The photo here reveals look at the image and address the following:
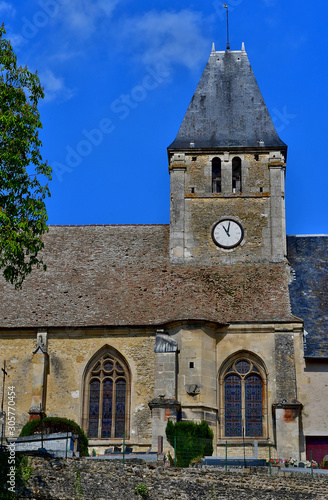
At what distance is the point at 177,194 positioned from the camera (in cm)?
3638

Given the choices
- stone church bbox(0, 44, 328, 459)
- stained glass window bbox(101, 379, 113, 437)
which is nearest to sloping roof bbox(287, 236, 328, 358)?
stone church bbox(0, 44, 328, 459)

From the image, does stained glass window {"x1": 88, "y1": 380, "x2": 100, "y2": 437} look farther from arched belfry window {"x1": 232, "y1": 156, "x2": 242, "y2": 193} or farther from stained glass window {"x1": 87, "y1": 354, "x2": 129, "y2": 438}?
arched belfry window {"x1": 232, "y1": 156, "x2": 242, "y2": 193}

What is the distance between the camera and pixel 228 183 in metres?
36.4

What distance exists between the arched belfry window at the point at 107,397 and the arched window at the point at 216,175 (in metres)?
9.01

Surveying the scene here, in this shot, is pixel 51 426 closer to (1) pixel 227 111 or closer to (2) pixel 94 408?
(2) pixel 94 408

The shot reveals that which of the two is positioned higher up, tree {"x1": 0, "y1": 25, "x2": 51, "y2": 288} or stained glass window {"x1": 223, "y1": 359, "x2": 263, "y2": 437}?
tree {"x1": 0, "y1": 25, "x2": 51, "y2": 288}

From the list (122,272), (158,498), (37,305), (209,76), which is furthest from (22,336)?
(209,76)

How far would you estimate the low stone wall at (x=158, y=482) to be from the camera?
21.9 metres

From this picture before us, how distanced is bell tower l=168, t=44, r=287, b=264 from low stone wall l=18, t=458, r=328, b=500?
1258 cm

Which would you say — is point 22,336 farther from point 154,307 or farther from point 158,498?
point 158,498

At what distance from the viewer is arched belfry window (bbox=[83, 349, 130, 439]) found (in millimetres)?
31703

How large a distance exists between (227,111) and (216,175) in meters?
3.10

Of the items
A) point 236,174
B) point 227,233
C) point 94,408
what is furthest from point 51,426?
point 236,174

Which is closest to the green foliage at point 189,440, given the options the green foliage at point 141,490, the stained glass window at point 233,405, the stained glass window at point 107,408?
the stained glass window at point 233,405
